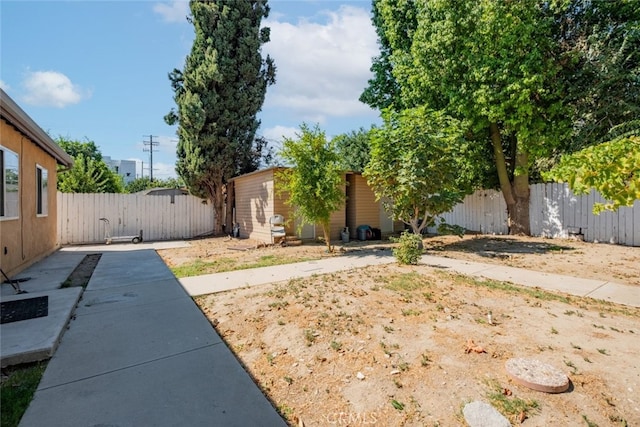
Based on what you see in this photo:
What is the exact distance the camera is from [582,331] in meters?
3.43

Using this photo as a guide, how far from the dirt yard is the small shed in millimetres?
6030

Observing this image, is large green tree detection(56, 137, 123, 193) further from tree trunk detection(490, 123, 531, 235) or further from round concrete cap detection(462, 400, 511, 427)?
tree trunk detection(490, 123, 531, 235)

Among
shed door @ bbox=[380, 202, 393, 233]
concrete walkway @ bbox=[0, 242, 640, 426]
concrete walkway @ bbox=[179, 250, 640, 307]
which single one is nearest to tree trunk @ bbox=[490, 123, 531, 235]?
shed door @ bbox=[380, 202, 393, 233]

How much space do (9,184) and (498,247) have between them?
488 inches

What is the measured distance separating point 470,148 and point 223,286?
11.0 m

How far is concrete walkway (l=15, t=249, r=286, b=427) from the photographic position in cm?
206

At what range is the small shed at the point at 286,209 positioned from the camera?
37.5 ft

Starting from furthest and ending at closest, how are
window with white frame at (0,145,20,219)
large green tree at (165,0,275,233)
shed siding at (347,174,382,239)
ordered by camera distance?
large green tree at (165,0,275,233)
shed siding at (347,174,382,239)
window with white frame at (0,145,20,219)

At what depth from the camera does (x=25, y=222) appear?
Answer: 671cm

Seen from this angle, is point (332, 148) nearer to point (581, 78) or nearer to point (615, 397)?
point (615, 397)

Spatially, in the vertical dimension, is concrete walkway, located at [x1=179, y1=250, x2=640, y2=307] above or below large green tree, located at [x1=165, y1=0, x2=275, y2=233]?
below

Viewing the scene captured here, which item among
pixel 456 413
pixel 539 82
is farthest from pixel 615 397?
pixel 539 82

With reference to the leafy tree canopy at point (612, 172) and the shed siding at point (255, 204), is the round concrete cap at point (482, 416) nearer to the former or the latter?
the leafy tree canopy at point (612, 172)

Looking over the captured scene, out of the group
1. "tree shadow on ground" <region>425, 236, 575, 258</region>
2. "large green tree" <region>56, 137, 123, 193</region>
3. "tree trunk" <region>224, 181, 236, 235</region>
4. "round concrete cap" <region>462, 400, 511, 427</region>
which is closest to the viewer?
"round concrete cap" <region>462, 400, 511, 427</region>
